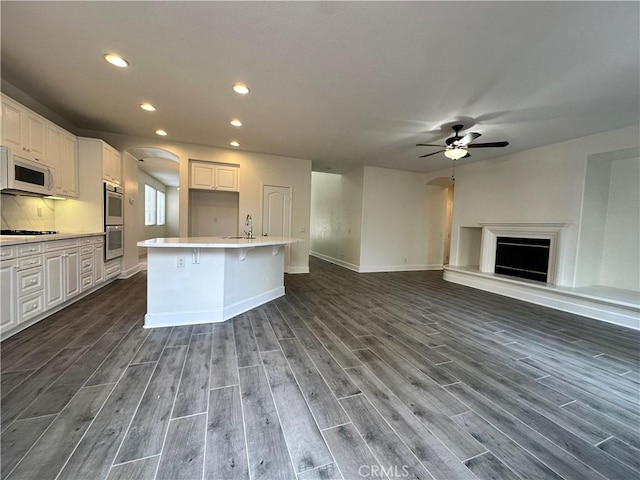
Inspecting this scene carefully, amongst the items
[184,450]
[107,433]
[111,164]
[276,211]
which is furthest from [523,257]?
[111,164]

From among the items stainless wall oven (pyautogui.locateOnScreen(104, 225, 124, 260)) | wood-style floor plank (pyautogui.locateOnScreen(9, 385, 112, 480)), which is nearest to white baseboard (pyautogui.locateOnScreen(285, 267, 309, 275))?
stainless wall oven (pyautogui.locateOnScreen(104, 225, 124, 260))

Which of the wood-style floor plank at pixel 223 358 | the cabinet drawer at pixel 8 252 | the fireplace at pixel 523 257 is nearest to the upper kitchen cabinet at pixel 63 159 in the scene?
the cabinet drawer at pixel 8 252

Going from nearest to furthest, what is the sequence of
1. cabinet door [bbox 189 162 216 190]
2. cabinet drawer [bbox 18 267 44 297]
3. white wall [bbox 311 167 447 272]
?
1. cabinet drawer [bbox 18 267 44 297]
2. cabinet door [bbox 189 162 216 190]
3. white wall [bbox 311 167 447 272]

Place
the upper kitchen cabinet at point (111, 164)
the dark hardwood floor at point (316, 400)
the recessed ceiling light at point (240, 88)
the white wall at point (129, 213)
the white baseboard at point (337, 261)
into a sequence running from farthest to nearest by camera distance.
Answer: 1. the white baseboard at point (337, 261)
2. the white wall at point (129, 213)
3. the upper kitchen cabinet at point (111, 164)
4. the recessed ceiling light at point (240, 88)
5. the dark hardwood floor at point (316, 400)

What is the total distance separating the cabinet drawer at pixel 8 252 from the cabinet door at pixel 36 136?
1346 mm

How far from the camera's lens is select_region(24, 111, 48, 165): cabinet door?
9.60 ft

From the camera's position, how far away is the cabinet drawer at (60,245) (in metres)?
2.87

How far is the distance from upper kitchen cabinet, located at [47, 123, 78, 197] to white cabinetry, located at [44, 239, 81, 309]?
904mm

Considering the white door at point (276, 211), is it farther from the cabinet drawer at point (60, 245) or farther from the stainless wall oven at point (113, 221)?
the cabinet drawer at point (60, 245)

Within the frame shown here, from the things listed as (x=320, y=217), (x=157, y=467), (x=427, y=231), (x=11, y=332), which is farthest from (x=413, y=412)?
(x=320, y=217)

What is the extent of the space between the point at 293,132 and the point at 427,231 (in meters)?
4.97

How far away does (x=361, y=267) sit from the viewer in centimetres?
665

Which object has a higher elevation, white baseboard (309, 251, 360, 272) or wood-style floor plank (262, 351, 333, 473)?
white baseboard (309, 251, 360, 272)

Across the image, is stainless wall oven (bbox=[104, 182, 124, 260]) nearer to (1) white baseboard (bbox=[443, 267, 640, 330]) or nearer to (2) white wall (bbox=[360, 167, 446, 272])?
(2) white wall (bbox=[360, 167, 446, 272])
